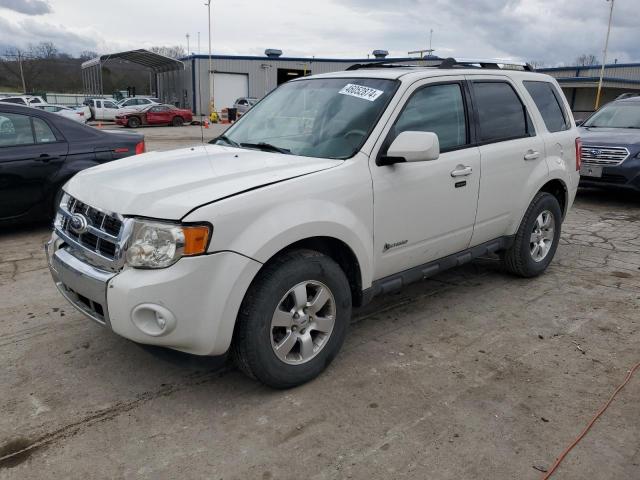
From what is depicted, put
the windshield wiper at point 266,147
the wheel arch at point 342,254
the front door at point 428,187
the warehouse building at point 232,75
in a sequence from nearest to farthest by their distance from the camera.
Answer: the wheel arch at point 342,254
the front door at point 428,187
the windshield wiper at point 266,147
the warehouse building at point 232,75

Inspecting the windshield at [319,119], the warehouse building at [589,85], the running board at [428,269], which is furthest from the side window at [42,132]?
the warehouse building at [589,85]

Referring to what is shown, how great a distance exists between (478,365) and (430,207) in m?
1.09

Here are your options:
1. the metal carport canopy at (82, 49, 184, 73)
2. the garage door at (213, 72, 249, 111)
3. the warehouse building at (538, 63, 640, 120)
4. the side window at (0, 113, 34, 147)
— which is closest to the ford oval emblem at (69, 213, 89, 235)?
the side window at (0, 113, 34, 147)

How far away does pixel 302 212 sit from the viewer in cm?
297

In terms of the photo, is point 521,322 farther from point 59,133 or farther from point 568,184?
point 59,133

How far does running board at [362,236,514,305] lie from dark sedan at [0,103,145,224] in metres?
4.21

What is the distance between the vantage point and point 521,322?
165 inches

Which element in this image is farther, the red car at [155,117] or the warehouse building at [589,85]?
the warehouse building at [589,85]

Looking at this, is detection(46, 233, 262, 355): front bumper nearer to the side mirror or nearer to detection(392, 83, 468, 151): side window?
the side mirror

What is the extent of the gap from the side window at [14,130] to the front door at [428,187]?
14.8 ft

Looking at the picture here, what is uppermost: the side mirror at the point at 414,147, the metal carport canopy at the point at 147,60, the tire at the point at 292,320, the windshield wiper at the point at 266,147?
the metal carport canopy at the point at 147,60

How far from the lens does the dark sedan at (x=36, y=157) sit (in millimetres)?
5867

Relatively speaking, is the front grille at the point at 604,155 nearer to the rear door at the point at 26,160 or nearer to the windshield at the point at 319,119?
the windshield at the point at 319,119

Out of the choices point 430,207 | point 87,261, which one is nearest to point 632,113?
point 430,207
